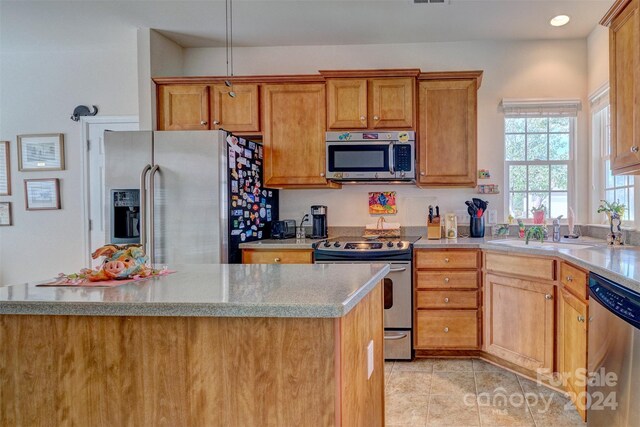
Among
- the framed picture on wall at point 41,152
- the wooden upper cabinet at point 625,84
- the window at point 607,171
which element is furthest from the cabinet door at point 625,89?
the framed picture on wall at point 41,152

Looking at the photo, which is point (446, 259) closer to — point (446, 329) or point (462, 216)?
point (446, 329)

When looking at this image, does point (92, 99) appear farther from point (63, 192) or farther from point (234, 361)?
point (234, 361)

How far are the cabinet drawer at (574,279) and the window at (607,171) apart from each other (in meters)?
0.90

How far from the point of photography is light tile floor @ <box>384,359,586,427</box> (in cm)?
220

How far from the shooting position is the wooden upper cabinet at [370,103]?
130 inches

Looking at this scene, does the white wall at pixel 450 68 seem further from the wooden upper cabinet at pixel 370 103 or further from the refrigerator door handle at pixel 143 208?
the refrigerator door handle at pixel 143 208

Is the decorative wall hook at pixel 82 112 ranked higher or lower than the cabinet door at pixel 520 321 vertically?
higher

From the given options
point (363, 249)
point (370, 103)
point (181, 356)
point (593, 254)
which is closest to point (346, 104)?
point (370, 103)

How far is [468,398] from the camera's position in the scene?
2.46 m

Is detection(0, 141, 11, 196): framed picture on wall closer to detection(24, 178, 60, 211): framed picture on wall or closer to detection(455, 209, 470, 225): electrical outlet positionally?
detection(24, 178, 60, 211): framed picture on wall

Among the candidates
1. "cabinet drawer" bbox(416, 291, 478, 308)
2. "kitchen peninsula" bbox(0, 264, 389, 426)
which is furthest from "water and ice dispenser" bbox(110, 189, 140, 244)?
→ "cabinet drawer" bbox(416, 291, 478, 308)

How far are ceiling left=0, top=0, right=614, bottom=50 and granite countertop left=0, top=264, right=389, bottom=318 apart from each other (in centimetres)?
236

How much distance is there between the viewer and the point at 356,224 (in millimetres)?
3799

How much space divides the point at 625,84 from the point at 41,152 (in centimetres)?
479
